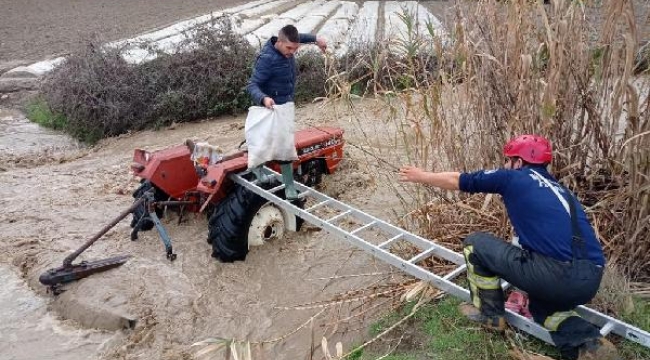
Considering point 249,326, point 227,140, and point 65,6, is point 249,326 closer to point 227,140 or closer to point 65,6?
point 227,140

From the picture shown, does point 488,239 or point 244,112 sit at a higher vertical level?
point 488,239

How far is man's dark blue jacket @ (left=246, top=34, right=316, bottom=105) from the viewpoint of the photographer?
434 centimetres

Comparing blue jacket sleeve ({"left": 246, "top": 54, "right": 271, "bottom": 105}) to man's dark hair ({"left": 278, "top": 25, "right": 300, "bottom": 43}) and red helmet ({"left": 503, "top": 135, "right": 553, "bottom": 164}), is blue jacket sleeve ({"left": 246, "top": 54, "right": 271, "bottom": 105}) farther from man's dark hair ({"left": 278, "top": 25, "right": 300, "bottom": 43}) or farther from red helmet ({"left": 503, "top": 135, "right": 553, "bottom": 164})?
red helmet ({"left": 503, "top": 135, "right": 553, "bottom": 164})

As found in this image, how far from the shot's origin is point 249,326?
403 cm

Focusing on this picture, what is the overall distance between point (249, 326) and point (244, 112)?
16.8 ft

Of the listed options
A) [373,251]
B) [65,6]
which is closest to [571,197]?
[373,251]

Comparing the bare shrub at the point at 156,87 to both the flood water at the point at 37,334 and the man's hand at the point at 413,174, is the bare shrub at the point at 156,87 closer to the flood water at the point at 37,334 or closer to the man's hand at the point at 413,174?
the flood water at the point at 37,334

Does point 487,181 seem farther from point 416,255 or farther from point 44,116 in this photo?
point 44,116

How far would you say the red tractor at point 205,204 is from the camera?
4453mm

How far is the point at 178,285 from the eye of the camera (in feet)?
14.4

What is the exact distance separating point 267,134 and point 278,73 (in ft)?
1.42

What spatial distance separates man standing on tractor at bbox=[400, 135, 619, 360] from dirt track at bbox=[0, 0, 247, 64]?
913cm

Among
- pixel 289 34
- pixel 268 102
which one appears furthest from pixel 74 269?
pixel 289 34

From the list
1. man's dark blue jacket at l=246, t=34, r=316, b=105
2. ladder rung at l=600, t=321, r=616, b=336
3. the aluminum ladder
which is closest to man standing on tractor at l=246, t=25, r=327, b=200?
man's dark blue jacket at l=246, t=34, r=316, b=105
